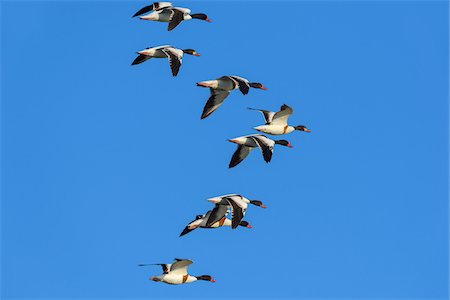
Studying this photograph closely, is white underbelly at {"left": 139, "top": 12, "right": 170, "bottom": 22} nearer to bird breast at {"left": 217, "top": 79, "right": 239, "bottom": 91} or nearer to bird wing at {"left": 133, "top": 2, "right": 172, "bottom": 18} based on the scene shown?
bird wing at {"left": 133, "top": 2, "right": 172, "bottom": 18}

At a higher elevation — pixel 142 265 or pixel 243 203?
pixel 243 203

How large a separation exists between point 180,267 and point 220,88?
5953mm

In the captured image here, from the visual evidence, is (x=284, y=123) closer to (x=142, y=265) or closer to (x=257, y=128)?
(x=257, y=128)

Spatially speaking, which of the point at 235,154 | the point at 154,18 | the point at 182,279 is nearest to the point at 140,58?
the point at 154,18

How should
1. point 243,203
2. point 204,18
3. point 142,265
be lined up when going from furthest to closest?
point 204,18
point 243,203
point 142,265

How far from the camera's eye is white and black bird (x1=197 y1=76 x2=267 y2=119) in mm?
46531

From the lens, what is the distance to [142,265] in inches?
1629

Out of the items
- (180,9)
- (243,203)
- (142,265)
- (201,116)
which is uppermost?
(180,9)

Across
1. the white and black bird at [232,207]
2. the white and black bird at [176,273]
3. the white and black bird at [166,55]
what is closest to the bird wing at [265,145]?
the white and black bird at [232,207]

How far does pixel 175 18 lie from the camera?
148ft

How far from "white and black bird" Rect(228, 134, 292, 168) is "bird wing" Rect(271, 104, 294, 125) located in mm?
730

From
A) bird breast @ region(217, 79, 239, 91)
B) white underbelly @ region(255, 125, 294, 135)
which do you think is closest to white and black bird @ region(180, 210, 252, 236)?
white underbelly @ region(255, 125, 294, 135)

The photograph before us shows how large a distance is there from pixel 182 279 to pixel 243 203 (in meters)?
3.52

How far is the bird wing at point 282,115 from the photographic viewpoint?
47.2 m
